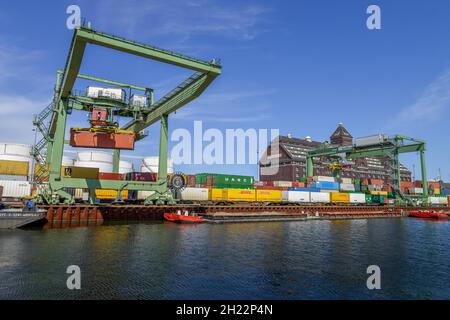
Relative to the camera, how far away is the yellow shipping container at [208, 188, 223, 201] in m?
44.9

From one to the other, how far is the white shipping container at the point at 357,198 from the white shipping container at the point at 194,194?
1327 inches

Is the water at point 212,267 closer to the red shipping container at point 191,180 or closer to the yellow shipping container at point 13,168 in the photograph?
the yellow shipping container at point 13,168

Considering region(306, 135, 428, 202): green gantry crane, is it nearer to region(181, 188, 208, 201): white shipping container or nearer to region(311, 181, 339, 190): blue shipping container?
region(311, 181, 339, 190): blue shipping container

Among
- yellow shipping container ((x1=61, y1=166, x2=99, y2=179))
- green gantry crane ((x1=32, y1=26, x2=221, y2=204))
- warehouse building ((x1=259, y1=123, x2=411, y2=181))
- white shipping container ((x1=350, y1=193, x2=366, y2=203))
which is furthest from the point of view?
warehouse building ((x1=259, y1=123, x2=411, y2=181))

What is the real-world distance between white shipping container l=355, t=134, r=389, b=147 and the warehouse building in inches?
1397

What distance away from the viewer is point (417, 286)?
13.0 m

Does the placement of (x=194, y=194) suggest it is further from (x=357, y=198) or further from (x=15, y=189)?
(x=357, y=198)

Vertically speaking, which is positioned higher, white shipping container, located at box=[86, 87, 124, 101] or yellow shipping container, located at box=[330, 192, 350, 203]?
white shipping container, located at box=[86, 87, 124, 101]

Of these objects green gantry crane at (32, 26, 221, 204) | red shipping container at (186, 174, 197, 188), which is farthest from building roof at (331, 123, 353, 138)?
green gantry crane at (32, 26, 221, 204)

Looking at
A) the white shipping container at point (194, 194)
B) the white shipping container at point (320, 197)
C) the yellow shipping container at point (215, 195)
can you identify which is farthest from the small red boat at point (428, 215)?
the white shipping container at point (194, 194)

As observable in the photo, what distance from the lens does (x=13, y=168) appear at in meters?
40.9

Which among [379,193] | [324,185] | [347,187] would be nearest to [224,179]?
[324,185]
